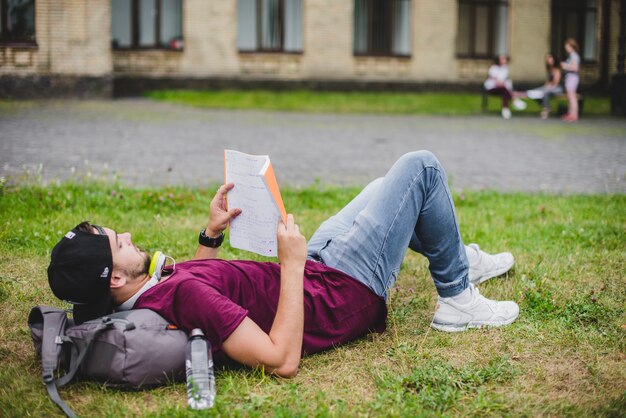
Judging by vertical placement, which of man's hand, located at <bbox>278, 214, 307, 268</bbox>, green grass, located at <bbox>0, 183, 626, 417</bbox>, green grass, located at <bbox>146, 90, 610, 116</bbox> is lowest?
green grass, located at <bbox>0, 183, 626, 417</bbox>

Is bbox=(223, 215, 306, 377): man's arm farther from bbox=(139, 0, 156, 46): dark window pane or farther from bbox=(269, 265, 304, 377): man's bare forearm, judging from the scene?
bbox=(139, 0, 156, 46): dark window pane

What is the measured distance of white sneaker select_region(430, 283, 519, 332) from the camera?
4.18 metres

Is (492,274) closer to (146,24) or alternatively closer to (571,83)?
(571,83)

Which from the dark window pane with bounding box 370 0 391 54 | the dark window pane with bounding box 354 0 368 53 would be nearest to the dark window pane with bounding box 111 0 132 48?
the dark window pane with bounding box 354 0 368 53

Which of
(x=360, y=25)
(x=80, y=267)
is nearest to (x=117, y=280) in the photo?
(x=80, y=267)

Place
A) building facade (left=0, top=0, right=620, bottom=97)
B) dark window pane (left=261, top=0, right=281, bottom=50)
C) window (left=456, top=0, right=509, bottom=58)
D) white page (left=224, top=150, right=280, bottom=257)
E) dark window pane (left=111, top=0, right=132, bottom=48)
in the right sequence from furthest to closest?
window (left=456, top=0, right=509, bottom=58) < dark window pane (left=261, top=0, right=281, bottom=50) < dark window pane (left=111, top=0, right=132, bottom=48) < building facade (left=0, top=0, right=620, bottom=97) < white page (left=224, top=150, right=280, bottom=257)

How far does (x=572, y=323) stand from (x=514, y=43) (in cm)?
2411

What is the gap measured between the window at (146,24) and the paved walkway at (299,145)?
5.22 m

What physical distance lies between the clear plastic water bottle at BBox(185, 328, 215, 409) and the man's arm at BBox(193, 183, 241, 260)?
67cm

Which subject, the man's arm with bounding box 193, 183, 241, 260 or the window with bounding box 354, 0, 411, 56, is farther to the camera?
the window with bounding box 354, 0, 411, 56

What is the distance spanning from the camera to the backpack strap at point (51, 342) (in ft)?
10.6

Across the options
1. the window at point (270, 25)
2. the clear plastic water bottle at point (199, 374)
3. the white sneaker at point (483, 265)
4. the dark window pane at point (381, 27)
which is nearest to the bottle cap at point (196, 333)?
the clear plastic water bottle at point (199, 374)

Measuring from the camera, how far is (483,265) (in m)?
5.04

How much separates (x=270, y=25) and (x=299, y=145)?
13263 millimetres
